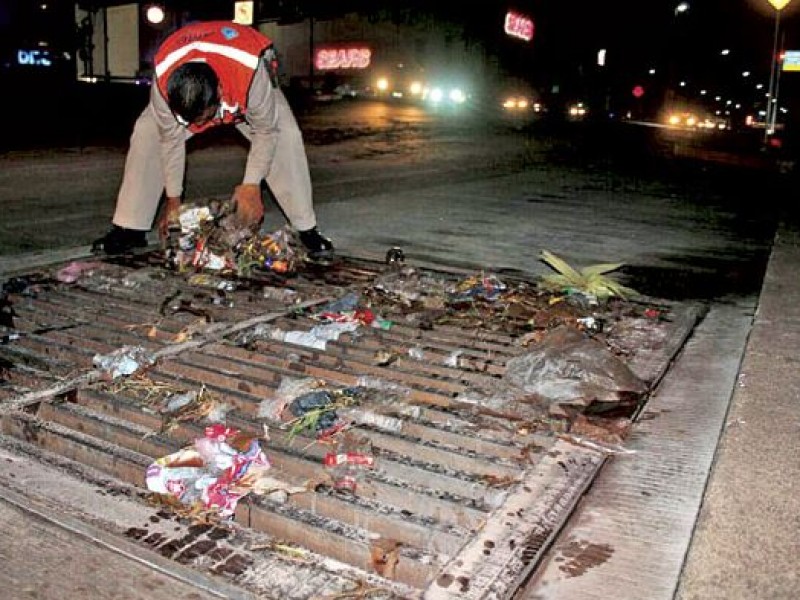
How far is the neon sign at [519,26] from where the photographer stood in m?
44.2

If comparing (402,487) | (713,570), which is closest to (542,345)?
(402,487)

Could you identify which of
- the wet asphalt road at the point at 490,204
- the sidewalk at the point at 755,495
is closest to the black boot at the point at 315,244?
the wet asphalt road at the point at 490,204

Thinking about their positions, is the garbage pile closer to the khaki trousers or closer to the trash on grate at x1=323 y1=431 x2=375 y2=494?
the khaki trousers

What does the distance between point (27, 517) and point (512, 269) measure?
335 centimetres

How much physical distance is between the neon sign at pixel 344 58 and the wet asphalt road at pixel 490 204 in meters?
24.8

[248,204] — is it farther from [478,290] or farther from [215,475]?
[215,475]

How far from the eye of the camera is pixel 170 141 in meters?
4.44

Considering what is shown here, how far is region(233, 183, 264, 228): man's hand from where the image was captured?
445 cm

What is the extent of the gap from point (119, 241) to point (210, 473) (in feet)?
9.62

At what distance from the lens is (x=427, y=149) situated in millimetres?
13781

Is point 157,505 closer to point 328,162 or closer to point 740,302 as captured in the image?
point 740,302

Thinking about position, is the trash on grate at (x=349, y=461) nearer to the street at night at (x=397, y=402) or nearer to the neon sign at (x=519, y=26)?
the street at night at (x=397, y=402)

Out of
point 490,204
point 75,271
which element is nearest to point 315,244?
point 75,271

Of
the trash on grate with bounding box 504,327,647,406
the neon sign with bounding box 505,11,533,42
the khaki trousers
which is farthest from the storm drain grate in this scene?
the neon sign with bounding box 505,11,533,42
